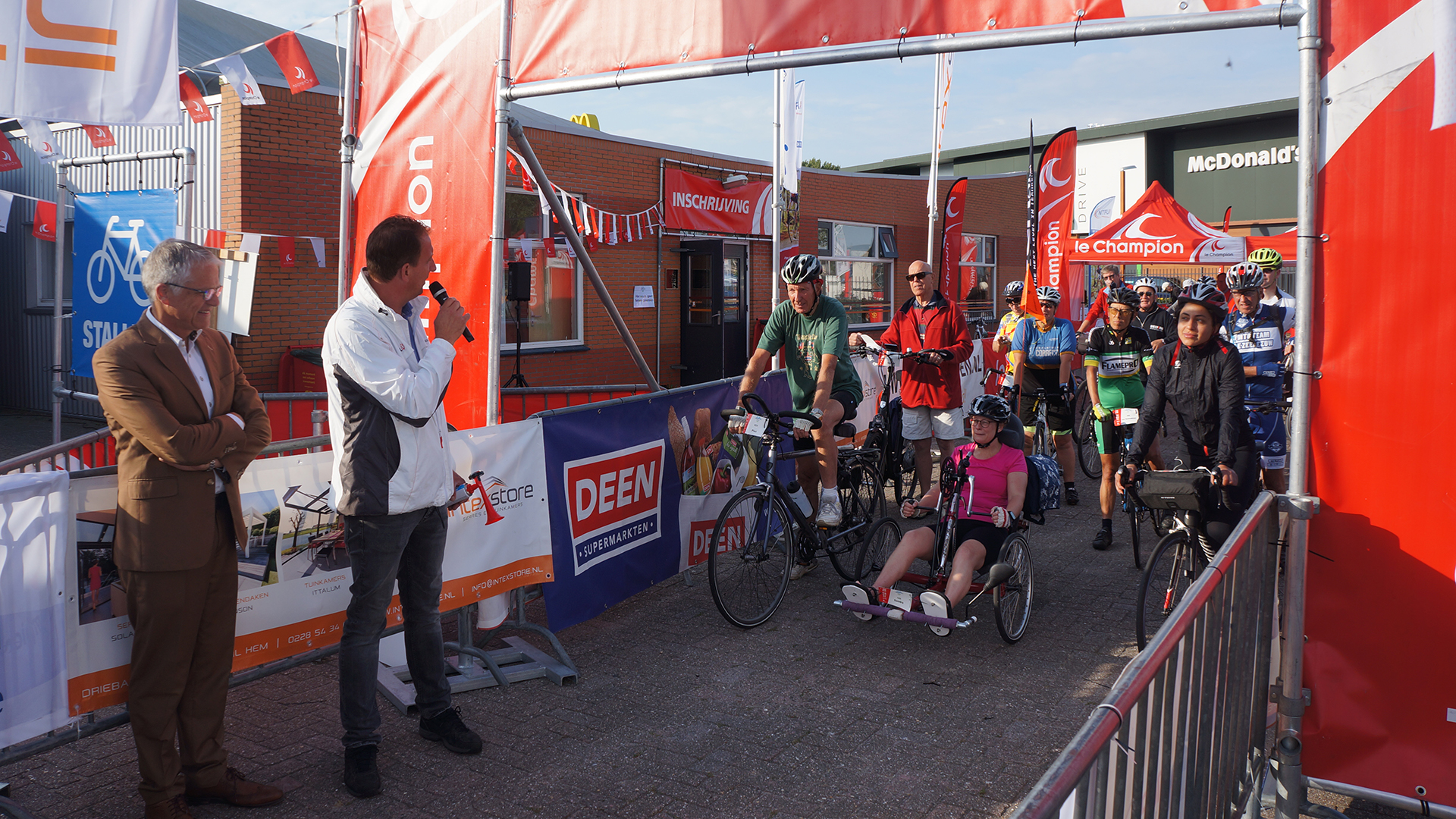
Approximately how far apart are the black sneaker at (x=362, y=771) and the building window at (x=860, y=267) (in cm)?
1934

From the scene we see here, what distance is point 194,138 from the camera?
41.9 ft

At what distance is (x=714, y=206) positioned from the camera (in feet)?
63.2

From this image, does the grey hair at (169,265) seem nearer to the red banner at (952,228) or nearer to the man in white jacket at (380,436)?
the man in white jacket at (380,436)

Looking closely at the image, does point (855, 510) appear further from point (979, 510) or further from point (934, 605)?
point (934, 605)

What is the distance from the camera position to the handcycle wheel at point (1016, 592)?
5.43 meters

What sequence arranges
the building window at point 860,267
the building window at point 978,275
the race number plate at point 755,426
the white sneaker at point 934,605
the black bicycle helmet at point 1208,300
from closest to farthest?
the white sneaker at point 934,605 < the black bicycle helmet at point 1208,300 < the race number plate at point 755,426 < the building window at point 860,267 < the building window at point 978,275

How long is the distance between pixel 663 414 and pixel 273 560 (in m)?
2.55

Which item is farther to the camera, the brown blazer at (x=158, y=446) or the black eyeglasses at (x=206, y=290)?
the black eyeglasses at (x=206, y=290)

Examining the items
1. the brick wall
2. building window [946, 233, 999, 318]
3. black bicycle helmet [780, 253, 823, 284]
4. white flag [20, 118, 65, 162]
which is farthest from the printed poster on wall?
building window [946, 233, 999, 318]

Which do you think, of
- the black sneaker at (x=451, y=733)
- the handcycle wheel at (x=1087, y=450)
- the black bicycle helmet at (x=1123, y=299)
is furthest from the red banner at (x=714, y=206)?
the black sneaker at (x=451, y=733)

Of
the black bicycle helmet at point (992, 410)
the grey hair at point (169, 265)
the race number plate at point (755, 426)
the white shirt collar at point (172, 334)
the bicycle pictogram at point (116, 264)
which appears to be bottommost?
the race number plate at point (755, 426)

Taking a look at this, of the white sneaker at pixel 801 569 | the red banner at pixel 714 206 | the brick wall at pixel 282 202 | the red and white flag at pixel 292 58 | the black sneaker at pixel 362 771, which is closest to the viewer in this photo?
the black sneaker at pixel 362 771

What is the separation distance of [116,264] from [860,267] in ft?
59.5

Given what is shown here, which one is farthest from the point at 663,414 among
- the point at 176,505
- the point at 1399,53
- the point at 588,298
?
the point at 588,298
